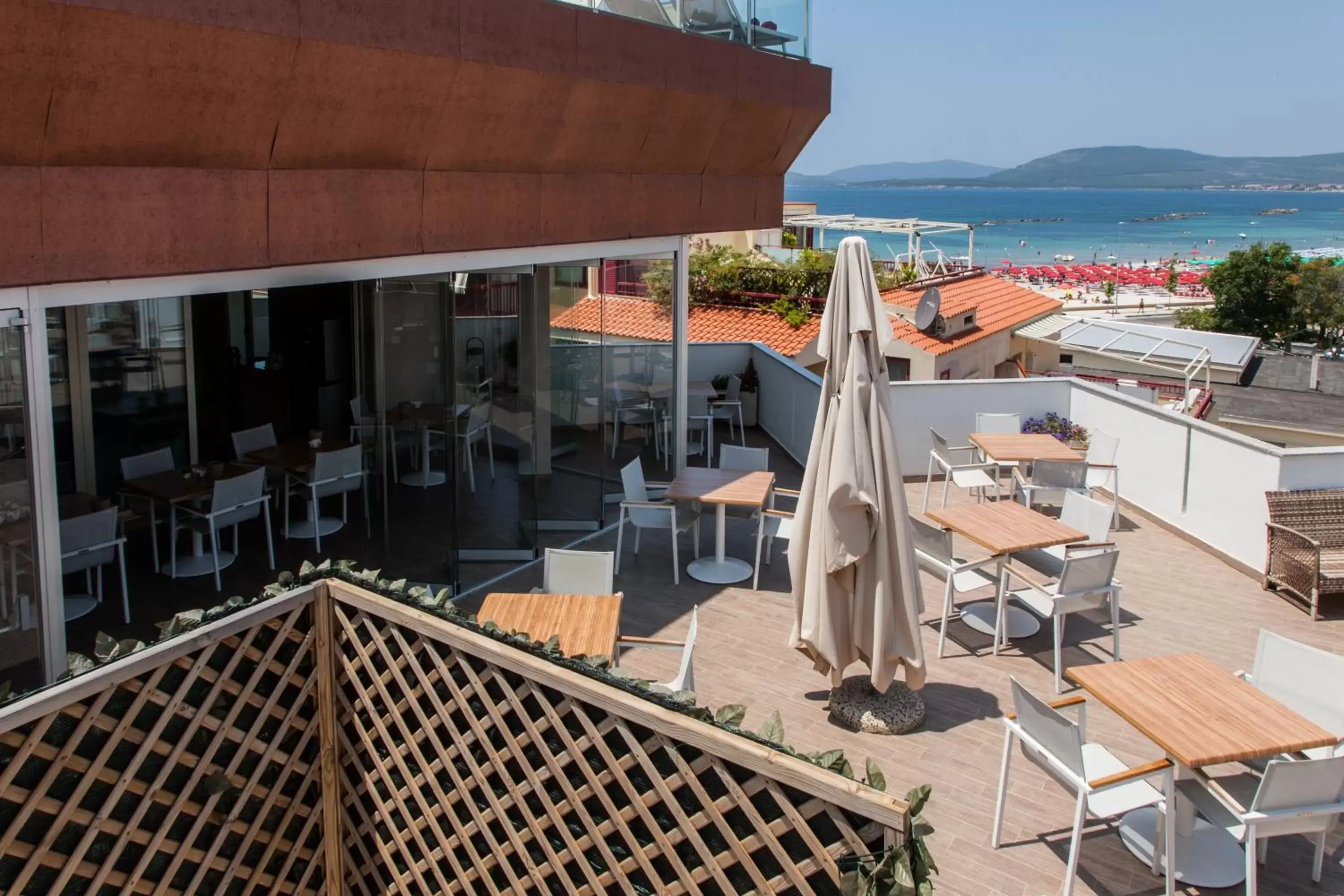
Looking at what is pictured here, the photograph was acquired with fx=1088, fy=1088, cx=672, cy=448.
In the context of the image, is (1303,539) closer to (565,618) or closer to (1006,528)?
(1006,528)

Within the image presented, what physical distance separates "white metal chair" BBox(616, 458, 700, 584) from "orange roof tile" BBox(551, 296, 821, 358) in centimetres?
156

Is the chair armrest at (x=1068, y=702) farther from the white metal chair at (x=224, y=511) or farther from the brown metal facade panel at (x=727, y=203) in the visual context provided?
the brown metal facade panel at (x=727, y=203)

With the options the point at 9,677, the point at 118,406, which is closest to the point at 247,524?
the point at 118,406

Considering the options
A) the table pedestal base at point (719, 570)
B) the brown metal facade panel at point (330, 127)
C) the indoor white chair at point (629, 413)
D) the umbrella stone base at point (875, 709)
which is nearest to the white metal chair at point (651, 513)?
the table pedestal base at point (719, 570)

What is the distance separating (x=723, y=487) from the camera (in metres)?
10.2

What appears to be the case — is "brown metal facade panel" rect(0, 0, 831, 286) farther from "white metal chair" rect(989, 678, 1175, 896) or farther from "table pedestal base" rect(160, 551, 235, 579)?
"white metal chair" rect(989, 678, 1175, 896)

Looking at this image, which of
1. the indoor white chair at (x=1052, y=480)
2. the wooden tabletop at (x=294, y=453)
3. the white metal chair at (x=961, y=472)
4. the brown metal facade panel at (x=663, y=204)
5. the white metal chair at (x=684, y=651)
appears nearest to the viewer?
the white metal chair at (x=684, y=651)

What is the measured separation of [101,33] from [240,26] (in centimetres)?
81

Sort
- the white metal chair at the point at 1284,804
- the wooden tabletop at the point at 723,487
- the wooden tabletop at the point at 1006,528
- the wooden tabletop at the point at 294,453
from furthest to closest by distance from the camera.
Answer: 1. the wooden tabletop at the point at 723,487
2. the wooden tabletop at the point at 294,453
3. the wooden tabletop at the point at 1006,528
4. the white metal chair at the point at 1284,804

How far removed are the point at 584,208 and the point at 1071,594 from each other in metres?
5.45

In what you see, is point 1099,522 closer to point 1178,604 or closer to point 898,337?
point 1178,604

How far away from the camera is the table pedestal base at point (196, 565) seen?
28.9 feet

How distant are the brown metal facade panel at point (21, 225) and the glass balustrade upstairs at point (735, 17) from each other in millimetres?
4480

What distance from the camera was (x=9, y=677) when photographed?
6.02 m
